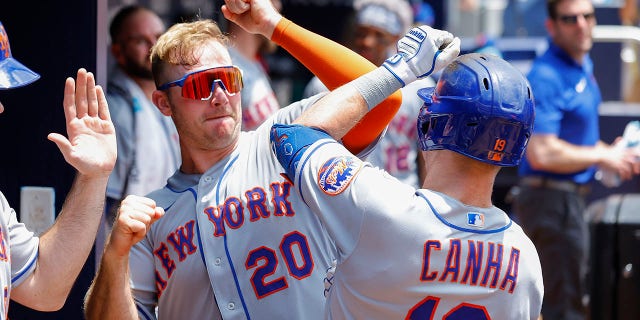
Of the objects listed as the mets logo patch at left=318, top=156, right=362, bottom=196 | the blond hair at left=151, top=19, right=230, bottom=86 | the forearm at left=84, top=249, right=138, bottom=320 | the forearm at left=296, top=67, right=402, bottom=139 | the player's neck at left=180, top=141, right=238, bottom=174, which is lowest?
the forearm at left=84, top=249, right=138, bottom=320

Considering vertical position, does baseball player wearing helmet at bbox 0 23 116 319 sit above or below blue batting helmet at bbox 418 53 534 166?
below

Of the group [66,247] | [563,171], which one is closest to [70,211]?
[66,247]

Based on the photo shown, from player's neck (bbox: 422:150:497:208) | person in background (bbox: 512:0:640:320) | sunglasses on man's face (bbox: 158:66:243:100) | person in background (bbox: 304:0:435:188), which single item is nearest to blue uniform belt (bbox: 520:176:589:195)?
person in background (bbox: 512:0:640:320)

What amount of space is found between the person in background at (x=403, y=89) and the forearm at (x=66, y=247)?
272 cm

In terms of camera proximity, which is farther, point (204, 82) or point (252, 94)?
point (252, 94)

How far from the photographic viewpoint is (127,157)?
5375 millimetres

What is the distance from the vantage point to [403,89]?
577 centimetres

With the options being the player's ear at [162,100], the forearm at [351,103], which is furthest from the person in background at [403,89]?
the forearm at [351,103]

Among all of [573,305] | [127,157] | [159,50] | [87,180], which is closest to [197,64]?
[159,50]

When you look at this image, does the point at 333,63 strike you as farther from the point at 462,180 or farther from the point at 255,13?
the point at 462,180

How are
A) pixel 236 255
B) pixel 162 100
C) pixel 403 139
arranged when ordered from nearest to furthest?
pixel 236 255 → pixel 162 100 → pixel 403 139

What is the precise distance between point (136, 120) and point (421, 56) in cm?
293

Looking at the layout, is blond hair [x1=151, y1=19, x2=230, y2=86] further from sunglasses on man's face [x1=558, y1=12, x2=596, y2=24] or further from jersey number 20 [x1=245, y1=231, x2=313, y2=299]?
sunglasses on man's face [x1=558, y1=12, x2=596, y2=24]

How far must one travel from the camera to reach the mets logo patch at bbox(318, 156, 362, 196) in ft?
8.50
